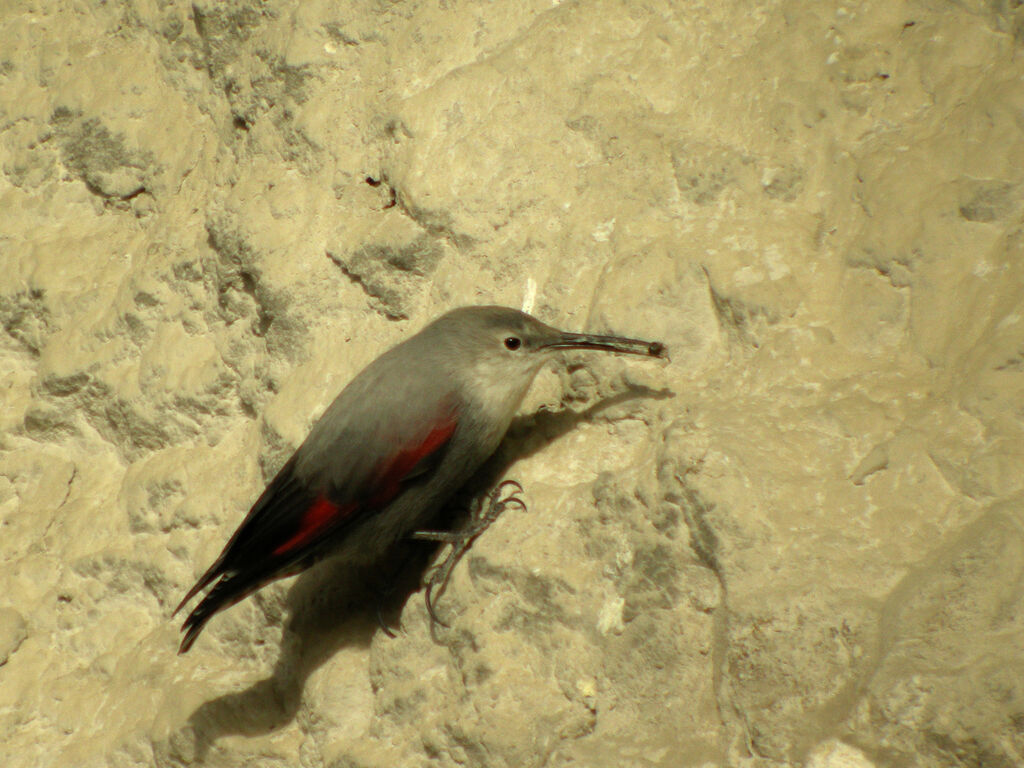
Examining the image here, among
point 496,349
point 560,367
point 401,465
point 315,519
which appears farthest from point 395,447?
point 560,367

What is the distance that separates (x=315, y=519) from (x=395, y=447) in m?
0.31

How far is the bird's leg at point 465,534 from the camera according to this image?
264 cm

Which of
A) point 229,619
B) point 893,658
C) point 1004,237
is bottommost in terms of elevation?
point 229,619

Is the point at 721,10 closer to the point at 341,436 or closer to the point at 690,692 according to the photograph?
the point at 341,436

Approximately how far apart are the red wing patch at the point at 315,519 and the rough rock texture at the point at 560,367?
34cm

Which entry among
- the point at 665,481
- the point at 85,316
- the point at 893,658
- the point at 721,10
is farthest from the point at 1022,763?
the point at 85,316

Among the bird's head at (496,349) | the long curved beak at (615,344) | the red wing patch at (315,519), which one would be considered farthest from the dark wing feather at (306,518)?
the long curved beak at (615,344)

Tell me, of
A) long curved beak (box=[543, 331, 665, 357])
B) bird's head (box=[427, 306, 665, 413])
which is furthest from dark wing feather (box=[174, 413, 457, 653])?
long curved beak (box=[543, 331, 665, 357])

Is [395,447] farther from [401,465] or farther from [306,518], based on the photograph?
[306,518]

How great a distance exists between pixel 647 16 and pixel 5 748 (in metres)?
3.19

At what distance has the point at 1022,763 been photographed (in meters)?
1.72

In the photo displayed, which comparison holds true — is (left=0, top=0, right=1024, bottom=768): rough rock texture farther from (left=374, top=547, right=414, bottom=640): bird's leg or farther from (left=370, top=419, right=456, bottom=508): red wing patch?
(left=370, top=419, right=456, bottom=508): red wing patch

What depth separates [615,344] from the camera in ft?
8.48

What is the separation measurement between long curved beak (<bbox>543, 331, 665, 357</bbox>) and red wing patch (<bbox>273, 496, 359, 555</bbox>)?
800mm
